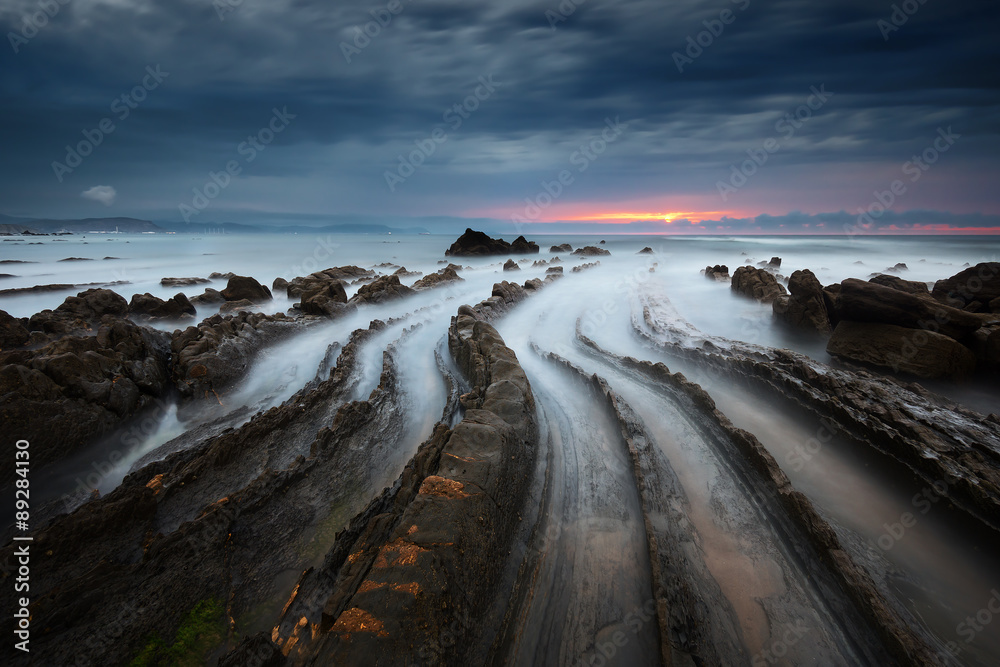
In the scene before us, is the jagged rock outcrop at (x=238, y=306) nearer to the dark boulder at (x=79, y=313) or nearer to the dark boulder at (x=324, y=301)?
the dark boulder at (x=324, y=301)

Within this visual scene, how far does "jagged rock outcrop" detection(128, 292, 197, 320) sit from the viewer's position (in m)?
10.4

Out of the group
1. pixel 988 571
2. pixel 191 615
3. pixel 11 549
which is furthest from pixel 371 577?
pixel 988 571

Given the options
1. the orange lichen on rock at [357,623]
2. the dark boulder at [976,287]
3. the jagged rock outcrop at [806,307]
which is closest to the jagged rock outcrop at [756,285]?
the jagged rock outcrop at [806,307]

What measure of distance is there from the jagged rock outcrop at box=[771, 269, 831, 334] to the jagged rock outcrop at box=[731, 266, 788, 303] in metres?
2.42

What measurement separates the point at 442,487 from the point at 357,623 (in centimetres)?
110

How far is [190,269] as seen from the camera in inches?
952

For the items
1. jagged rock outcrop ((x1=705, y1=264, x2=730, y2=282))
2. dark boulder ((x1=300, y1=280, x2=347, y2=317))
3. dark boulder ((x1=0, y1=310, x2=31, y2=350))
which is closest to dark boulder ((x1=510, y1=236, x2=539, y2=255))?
jagged rock outcrop ((x1=705, y1=264, x2=730, y2=282))

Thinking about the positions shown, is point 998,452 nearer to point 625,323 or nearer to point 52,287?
point 625,323

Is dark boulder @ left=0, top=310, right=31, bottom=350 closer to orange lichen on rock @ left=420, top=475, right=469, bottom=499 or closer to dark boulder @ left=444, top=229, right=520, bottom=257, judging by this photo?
orange lichen on rock @ left=420, top=475, right=469, bottom=499

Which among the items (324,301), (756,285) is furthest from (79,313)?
(756,285)

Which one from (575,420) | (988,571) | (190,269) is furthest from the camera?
(190,269)

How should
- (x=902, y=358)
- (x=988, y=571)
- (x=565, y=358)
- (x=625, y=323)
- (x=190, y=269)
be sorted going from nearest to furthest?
1. (x=988, y=571)
2. (x=902, y=358)
3. (x=565, y=358)
4. (x=625, y=323)
5. (x=190, y=269)

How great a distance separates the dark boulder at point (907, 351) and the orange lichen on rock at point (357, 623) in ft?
25.6

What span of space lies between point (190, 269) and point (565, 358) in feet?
90.9
